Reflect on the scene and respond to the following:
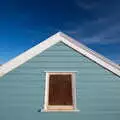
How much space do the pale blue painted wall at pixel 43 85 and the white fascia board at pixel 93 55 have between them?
0.16m

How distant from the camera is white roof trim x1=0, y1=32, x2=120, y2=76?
7.37 meters

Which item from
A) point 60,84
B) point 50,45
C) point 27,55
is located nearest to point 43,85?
point 60,84

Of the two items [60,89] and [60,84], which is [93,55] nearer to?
[60,84]

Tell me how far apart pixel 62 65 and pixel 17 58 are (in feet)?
5.92

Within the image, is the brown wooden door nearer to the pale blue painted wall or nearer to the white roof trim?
the pale blue painted wall

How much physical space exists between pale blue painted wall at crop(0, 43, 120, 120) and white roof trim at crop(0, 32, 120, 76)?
156mm

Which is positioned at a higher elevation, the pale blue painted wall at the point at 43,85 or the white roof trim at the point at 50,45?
the white roof trim at the point at 50,45

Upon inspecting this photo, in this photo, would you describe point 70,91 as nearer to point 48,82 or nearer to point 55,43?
point 48,82

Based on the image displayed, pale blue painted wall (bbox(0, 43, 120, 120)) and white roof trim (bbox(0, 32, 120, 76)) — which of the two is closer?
pale blue painted wall (bbox(0, 43, 120, 120))

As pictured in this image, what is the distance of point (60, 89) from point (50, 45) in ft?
6.01

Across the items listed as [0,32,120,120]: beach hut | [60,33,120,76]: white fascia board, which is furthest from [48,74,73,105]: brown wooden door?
[60,33,120,76]: white fascia board

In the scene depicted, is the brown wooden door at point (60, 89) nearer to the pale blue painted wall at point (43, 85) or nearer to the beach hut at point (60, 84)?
the beach hut at point (60, 84)

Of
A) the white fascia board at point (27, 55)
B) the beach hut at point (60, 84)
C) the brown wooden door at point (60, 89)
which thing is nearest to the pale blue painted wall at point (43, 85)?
the beach hut at point (60, 84)

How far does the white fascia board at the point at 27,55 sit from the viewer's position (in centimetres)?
741
